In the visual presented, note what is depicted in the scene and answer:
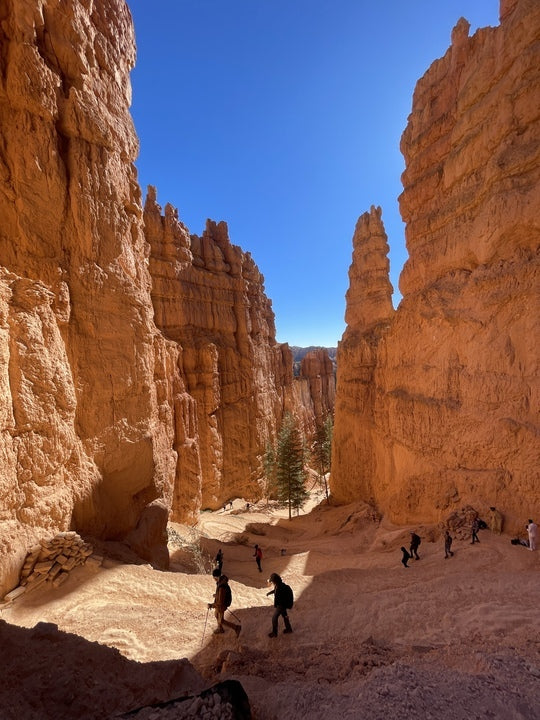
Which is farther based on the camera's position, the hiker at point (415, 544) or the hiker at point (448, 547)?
the hiker at point (415, 544)

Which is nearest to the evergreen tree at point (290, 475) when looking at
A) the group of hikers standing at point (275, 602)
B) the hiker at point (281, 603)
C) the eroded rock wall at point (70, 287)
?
the eroded rock wall at point (70, 287)

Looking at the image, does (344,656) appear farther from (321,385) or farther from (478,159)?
(321,385)

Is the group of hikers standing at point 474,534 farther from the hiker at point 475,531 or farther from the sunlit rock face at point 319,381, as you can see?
the sunlit rock face at point 319,381

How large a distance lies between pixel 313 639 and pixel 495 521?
7435 mm

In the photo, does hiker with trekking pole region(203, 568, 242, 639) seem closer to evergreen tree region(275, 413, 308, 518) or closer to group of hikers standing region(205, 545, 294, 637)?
group of hikers standing region(205, 545, 294, 637)

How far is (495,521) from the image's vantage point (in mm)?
10766

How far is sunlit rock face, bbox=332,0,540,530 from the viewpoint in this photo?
10797 mm

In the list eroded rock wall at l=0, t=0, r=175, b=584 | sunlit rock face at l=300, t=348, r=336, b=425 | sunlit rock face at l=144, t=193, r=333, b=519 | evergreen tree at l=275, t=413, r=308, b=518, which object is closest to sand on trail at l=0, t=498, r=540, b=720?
eroded rock wall at l=0, t=0, r=175, b=584

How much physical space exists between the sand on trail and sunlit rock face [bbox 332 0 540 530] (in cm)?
228

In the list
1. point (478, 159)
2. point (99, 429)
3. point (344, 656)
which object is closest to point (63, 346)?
point (99, 429)

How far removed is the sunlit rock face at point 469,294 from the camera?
35.4 feet

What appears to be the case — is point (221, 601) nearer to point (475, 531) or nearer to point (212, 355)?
point (475, 531)

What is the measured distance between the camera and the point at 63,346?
10.1m

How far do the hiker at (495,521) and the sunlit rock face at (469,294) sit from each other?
0.26m
